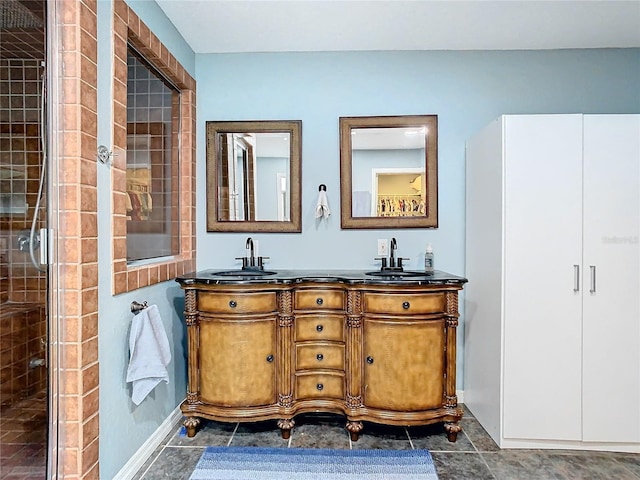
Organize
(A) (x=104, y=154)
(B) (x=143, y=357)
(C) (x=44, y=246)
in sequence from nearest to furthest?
1. (C) (x=44, y=246)
2. (A) (x=104, y=154)
3. (B) (x=143, y=357)

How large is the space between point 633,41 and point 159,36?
3076 millimetres

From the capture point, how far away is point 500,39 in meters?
2.66

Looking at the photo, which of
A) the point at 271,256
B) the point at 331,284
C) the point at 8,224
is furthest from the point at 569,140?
the point at 8,224

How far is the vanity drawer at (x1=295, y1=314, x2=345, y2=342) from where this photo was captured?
7.75 feet

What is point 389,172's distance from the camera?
9.25ft

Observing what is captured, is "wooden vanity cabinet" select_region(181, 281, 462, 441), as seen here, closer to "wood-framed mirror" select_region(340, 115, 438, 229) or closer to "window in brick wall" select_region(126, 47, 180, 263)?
"window in brick wall" select_region(126, 47, 180, 263)

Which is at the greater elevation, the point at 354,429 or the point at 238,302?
the point at 238,302

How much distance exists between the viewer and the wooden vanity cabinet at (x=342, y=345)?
2275 mm

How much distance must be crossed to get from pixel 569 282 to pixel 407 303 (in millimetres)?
900

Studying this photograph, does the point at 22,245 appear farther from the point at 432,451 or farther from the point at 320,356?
the point at 432,451

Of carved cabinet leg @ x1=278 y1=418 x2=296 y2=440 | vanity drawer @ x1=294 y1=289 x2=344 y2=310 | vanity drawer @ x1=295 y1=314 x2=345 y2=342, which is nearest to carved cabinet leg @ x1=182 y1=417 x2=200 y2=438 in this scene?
carved cabinet leg @ x1=278 y1=418 x2=296 y2=440

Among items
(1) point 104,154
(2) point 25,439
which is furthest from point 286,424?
(1) point 104,154

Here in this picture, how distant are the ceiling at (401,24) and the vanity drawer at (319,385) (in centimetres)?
215

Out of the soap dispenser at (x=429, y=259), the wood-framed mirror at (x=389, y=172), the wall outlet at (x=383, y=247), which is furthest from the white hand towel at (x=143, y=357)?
the soap dispenser at (x=429, y=259)
